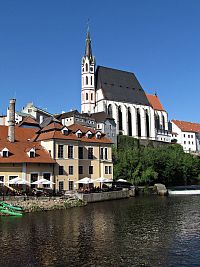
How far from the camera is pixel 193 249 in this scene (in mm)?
23234

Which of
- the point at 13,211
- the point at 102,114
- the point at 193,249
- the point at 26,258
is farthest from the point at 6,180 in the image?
the point at 102,114

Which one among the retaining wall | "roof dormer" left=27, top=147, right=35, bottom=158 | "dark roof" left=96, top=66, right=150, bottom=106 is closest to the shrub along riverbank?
the retaining wall

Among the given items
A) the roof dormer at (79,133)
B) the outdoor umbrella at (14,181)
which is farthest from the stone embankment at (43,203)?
the roof dormer at (79,133)

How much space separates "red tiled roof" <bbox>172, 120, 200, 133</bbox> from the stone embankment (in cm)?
11488

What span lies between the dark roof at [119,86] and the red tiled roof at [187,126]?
19.6 m

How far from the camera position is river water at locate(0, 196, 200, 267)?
21.0 m

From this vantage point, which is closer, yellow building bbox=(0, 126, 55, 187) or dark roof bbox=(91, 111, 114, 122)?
yellow building bbox=(0, 126, 55, 187)

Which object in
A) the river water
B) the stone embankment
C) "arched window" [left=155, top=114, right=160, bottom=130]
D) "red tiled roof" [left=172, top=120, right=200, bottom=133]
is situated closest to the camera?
the river water

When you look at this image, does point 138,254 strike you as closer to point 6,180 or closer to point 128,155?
point 6,180

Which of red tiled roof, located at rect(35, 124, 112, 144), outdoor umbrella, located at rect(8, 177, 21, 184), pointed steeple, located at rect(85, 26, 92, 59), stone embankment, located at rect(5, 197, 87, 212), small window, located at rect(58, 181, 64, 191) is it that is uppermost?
pointed steeple, located at rect(85, 26, 92, 59)

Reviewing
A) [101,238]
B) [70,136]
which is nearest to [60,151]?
[70,136]

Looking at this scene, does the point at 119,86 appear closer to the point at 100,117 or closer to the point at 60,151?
the point at 100,117

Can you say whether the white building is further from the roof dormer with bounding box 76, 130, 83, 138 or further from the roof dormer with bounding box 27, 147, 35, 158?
the roof dormer with bounding box 27, 147, 35, 158

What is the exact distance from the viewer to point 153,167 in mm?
77062
